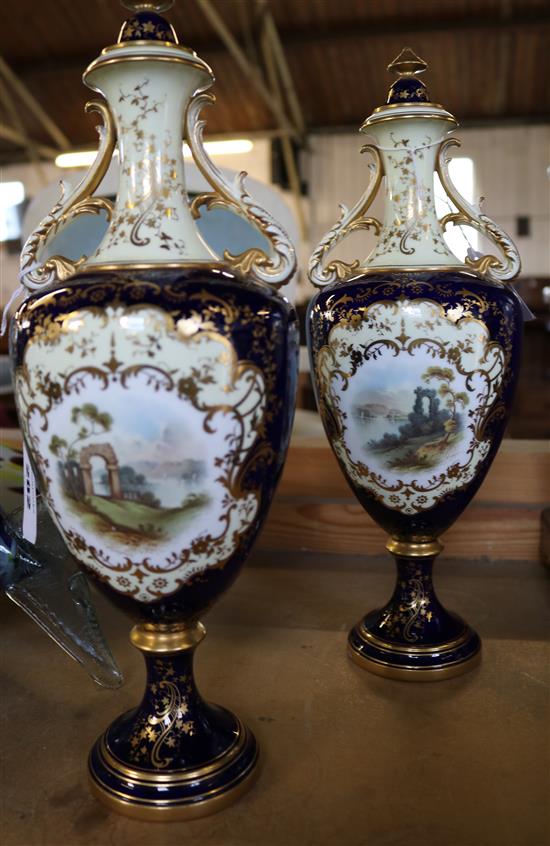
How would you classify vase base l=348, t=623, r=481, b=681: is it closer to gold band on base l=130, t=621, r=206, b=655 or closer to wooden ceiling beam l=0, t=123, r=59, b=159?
gold band on base l=130, t=621, r=206, b=655

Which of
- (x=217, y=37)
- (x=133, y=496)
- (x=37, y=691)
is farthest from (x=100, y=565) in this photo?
(x=217, y=37)

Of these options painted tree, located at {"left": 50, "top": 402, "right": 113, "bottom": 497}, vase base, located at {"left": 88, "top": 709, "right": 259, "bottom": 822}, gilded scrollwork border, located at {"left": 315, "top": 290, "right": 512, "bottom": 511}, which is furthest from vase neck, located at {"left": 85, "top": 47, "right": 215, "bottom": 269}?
vase base, located at {"left": 88, "top": 709, "right": 259, "bottom": 822}

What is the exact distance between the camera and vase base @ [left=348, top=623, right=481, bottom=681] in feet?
3.42

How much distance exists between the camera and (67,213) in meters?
0.82

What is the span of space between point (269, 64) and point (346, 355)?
281 inches

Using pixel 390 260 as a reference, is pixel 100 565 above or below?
below

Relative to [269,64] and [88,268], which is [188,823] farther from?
[269,64]

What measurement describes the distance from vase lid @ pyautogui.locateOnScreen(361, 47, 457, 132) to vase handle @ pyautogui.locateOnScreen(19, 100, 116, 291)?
367mm

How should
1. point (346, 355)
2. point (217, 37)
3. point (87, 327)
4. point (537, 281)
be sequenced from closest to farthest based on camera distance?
point (87, 327)
point (346, 355)
point (537, 281)
point (217, 37)

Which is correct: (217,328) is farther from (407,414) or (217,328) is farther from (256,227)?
(407,414)

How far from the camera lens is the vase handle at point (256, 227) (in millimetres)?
775

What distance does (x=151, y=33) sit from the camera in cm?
75

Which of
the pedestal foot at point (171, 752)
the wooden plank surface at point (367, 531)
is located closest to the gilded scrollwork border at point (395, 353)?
the pedestal foot at point (171, 752)

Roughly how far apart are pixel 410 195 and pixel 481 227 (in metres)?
0.10
